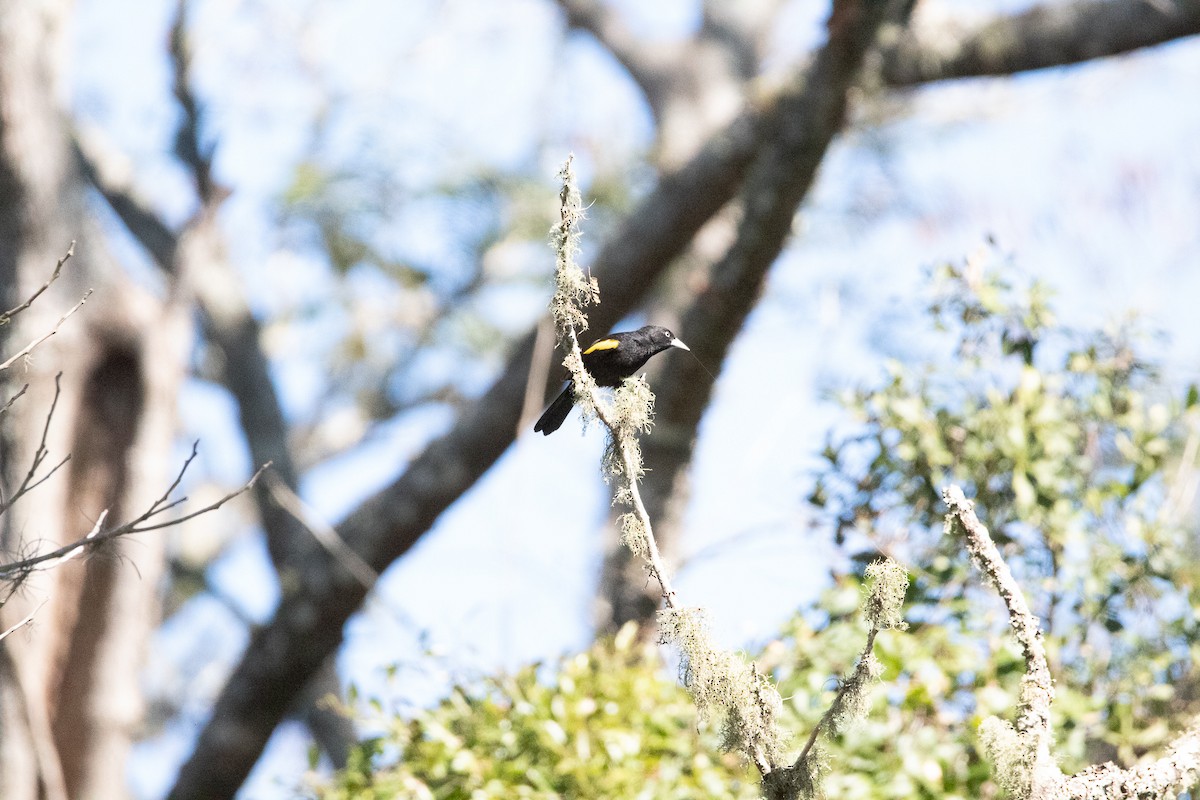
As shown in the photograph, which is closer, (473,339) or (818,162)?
(818,162)

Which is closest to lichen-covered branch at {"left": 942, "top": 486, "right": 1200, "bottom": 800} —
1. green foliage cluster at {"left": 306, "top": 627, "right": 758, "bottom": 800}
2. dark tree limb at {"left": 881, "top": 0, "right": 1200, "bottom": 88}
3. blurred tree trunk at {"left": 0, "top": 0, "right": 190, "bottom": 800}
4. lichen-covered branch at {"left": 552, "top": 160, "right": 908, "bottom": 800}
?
lichen-covered branch at {"left": 552, "top": 160, "right": 908, "bottom": 800}

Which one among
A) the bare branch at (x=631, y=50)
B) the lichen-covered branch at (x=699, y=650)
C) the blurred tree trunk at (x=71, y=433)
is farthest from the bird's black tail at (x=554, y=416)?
the bare branch at (x=631, y=50)

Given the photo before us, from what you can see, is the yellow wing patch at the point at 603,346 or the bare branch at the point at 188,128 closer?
the yellow wing patch at the point at 603,346

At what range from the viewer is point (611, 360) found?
11.9ft

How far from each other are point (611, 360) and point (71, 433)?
3682 millimetres

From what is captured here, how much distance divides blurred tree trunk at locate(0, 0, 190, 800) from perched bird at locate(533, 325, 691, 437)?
9.69 feet

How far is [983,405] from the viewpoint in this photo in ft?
14.1

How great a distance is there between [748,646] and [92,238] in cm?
417

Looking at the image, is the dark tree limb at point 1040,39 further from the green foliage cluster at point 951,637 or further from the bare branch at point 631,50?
the bare branch at point 631,50

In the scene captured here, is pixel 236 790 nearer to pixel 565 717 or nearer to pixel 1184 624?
pixel 565 717

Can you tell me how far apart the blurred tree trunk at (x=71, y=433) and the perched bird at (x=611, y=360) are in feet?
9.69

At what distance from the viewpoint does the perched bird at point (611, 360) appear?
3615 mm

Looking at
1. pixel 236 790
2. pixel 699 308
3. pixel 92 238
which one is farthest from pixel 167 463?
pixel 699 308

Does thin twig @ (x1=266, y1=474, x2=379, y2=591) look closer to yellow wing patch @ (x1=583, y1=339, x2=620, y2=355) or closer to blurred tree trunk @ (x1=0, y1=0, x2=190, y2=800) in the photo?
blurred tree trunk @ (x1=0, y1=0, x2=190, y2=800)
